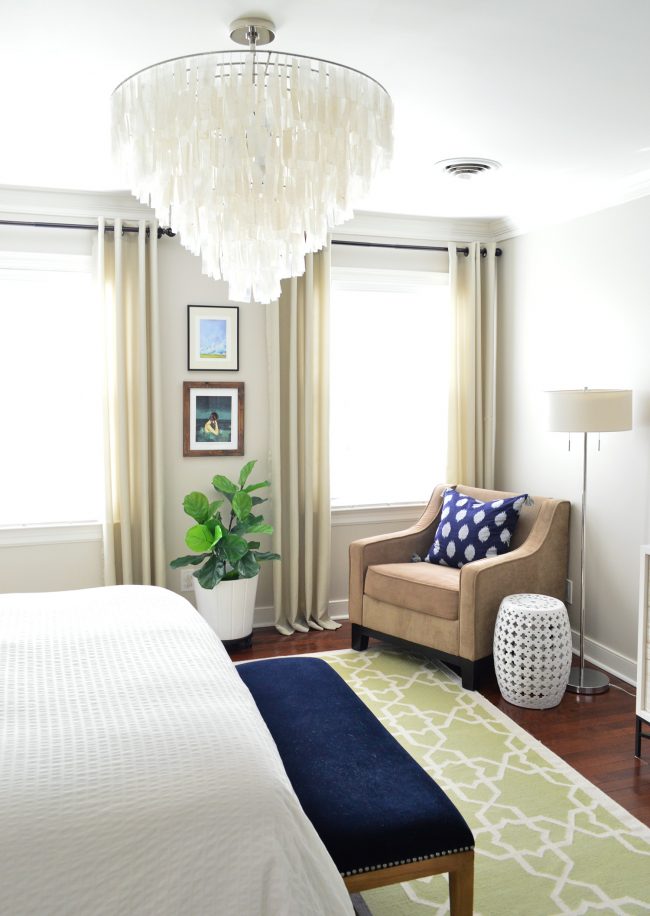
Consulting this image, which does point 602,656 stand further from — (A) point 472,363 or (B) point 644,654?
(A) point 472,363

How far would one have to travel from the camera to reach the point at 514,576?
400 cm

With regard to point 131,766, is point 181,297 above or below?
above

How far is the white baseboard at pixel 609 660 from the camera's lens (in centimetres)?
404

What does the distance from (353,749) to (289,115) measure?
1719 mm

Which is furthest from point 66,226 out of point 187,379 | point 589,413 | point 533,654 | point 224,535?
point 533,654

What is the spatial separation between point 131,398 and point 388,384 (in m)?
1.67

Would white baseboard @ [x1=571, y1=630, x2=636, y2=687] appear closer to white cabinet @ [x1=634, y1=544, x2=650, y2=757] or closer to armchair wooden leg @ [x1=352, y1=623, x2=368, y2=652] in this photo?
white cabinet @ [x1=634, y1=544, x2=650, y2=757]

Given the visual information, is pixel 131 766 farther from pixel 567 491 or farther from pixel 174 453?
pixel 567 491

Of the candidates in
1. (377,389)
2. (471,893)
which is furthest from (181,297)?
(471,893)

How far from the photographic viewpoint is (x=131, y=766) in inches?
64.4

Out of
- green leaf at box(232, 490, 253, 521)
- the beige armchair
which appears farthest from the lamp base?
green leaf at box(232, 490, 253, 521)

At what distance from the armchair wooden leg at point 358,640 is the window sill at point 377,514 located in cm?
80

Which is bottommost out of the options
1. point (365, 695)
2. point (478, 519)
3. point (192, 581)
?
point (365, 695)

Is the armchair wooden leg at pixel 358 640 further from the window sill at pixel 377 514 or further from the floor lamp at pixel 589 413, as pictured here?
the floor lamp at pixel 589 413
